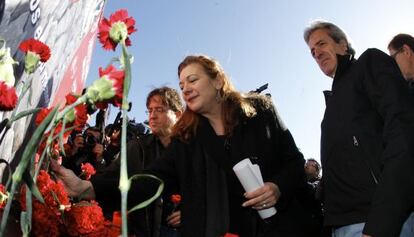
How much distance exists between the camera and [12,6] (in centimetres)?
231

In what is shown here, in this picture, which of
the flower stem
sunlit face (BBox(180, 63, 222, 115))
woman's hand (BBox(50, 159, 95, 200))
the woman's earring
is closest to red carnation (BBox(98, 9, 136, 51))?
the flower stem

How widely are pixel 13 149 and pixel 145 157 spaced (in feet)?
2.68

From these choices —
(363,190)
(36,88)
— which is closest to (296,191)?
(363,190)

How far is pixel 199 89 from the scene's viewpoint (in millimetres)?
2311

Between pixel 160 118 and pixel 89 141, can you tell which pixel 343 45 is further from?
pixel 89 141

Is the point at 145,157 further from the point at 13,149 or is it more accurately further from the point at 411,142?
the point at 411,142

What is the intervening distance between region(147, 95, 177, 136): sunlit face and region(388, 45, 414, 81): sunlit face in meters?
1.43

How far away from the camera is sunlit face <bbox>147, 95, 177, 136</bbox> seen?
305 centimetres

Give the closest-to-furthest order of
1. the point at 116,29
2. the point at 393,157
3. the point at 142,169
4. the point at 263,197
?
the point at 116,29 < the point at 393,157 < the point at 263,197 < the point at 142,169

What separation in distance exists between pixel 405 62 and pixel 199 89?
105 cm

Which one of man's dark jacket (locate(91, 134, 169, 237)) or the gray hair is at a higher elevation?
the gray hair

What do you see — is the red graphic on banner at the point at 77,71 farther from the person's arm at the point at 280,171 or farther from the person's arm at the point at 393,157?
the person's arm at the point at 393,157

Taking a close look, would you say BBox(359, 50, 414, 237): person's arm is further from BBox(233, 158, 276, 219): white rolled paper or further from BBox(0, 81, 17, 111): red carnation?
BBox(0, 81, 17, 111): red carnation

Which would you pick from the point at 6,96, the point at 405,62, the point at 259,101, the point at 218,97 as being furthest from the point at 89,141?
the point at 6,96
